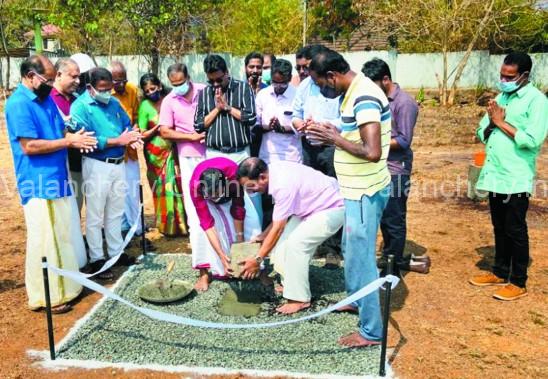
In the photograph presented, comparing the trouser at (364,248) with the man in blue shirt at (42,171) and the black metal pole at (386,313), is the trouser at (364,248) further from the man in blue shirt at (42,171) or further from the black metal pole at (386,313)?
the man in blue shirt at (42,171)

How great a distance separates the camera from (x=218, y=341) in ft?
12.6

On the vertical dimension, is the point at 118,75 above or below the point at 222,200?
above

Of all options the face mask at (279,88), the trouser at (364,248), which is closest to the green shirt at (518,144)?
the trouser at (364,248)

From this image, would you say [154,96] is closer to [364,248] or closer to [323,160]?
[323,160]

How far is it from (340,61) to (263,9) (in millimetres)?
24279

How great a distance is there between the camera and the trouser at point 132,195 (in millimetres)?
5753

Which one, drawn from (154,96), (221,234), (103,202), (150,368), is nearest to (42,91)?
(103,202)

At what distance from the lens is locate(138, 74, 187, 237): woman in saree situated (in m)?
5.82

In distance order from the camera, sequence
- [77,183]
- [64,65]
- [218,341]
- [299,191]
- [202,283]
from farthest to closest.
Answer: [77,183] → [202,283] → [64,65] → [299,191] → [218,341]

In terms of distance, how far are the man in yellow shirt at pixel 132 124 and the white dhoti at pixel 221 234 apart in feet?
4.53

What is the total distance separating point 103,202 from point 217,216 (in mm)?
1224

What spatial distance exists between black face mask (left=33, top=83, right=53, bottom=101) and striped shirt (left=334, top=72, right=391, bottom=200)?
2.44m

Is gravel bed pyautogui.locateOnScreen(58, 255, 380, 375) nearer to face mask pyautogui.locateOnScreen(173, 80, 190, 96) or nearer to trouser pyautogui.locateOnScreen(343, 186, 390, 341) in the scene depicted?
trouser pyautogui.locateOnScreen(343, 186, 390, 341)

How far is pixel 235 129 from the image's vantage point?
4969mm
